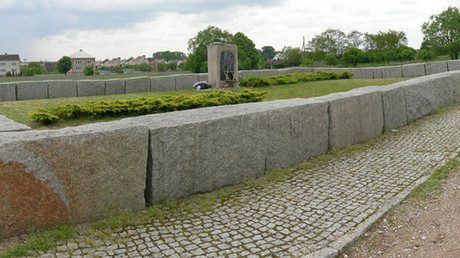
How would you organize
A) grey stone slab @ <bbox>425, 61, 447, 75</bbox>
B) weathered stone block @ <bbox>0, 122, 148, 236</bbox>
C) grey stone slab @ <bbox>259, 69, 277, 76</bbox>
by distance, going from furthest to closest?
grey stone slab @ <bbox>259, 69, 277, 76</bbox> → grey stone slab @ <bbox>425, 61, 447, 75</bbox> → weathered stone block @ <bbox>0, 122, 148, 236</bbox>

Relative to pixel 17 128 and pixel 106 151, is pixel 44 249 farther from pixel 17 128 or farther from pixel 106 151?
pixel 17 128

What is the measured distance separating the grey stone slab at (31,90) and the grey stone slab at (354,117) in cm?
1279

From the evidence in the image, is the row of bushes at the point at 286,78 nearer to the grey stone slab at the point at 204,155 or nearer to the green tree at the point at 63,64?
the grey stone slab at the point at 204,155

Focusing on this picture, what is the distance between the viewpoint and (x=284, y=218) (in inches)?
189

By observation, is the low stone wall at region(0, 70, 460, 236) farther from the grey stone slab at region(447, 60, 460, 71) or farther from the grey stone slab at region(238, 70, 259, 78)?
the grey stone slab at region(447, 60, 460, 71)

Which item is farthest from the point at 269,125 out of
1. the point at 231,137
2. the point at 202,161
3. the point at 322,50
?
the point at 322,50

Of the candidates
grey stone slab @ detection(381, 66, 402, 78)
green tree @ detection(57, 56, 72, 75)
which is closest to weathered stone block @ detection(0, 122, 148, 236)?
grey stone slab @ detection(381, 66, 402, 78)

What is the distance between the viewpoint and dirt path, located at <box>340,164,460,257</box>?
13.5 ft

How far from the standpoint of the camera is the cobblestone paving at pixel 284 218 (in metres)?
4.02

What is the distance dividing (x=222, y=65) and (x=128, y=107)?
9.86 metres

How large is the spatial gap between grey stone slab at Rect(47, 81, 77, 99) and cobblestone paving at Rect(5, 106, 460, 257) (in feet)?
43.3

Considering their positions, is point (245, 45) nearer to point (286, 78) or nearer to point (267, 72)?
point (267, 72)

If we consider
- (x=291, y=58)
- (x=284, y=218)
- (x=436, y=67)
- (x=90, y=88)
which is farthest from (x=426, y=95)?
(x=291, y=58)

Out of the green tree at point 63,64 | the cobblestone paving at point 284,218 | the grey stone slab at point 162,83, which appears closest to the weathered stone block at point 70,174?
the cobblestone paving at point 284,218
